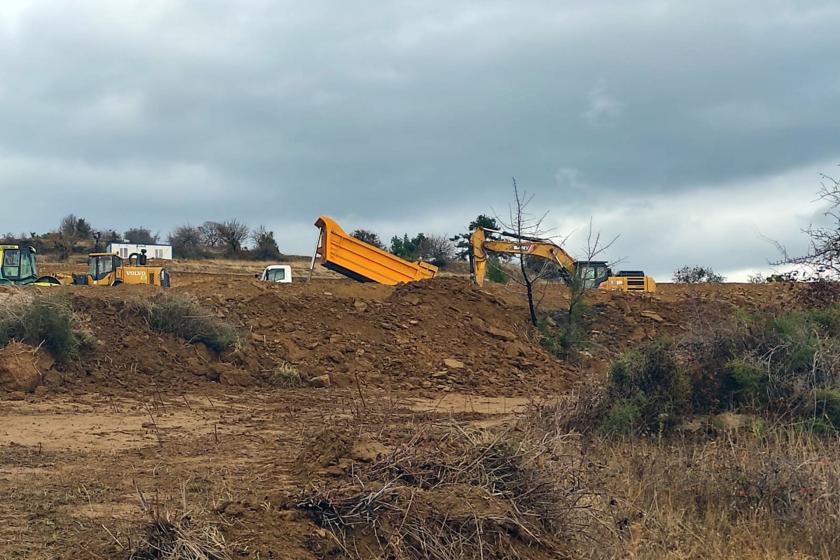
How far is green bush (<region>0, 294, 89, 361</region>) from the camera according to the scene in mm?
16156

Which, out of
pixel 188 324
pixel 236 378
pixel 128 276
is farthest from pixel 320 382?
pixel 128 276

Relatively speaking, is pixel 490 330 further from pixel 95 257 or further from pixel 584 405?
pixel 95 257

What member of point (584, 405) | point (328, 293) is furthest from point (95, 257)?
point (584, 405)

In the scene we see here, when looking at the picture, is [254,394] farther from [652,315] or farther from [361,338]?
[652,315]

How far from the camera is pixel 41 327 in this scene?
638 inches

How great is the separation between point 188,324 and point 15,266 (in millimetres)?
14645

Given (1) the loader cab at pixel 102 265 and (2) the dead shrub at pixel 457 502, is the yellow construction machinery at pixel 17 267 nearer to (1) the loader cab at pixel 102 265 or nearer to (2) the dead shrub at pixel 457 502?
(1) the loader cab at pixel 102 265

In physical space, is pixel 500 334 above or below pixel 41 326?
below

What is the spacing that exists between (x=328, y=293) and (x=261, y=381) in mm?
5774

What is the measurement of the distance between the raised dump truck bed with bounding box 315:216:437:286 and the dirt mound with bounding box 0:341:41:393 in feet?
36.9

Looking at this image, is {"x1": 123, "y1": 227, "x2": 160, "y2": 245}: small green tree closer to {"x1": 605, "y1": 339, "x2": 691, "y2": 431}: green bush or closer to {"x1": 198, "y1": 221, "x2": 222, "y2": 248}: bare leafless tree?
{"x1": 198, "y1": 221, "x2": 222, "y2": 248}: bare leafless tree

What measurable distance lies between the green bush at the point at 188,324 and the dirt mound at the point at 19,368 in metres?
3.30

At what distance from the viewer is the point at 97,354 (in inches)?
668

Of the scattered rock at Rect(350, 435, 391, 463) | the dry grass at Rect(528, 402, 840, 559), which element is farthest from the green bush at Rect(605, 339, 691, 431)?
the scattered rock at Rect(350, 435, 391, 463)
